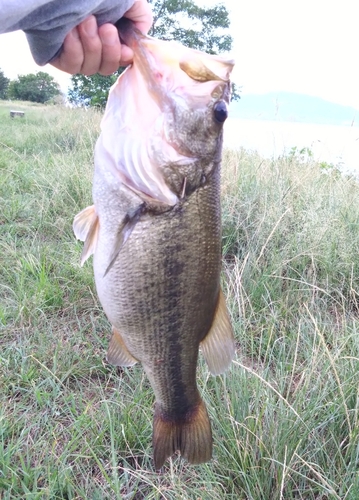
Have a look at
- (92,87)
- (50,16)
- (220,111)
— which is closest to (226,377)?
(220,111)

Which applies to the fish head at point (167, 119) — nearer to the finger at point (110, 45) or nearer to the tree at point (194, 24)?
the finger at point (110, 45)

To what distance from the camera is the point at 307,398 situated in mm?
1987

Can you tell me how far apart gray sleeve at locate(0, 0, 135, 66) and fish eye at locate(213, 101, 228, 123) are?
0.38m

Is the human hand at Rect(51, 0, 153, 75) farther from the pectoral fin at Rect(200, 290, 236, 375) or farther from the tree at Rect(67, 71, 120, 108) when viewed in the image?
the tree at Rect(67, 71, 120, 108)

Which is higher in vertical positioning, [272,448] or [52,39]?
[52,39]

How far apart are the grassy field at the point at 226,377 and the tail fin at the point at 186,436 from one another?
0.15 meters

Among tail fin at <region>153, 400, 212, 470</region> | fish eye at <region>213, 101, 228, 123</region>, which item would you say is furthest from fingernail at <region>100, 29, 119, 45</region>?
tail fin at <region>153, 400, 212, 470</region>

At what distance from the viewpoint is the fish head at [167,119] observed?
4.42 feet

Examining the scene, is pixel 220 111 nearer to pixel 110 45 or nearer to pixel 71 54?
pixel 110 45

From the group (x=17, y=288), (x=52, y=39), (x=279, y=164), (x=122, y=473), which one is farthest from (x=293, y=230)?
(x=52, y=39)

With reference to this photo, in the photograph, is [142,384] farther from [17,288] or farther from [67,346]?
[17,288]

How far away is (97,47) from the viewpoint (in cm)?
132

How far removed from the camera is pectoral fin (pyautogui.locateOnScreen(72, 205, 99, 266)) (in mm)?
1450

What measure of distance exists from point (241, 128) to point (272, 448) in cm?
580
